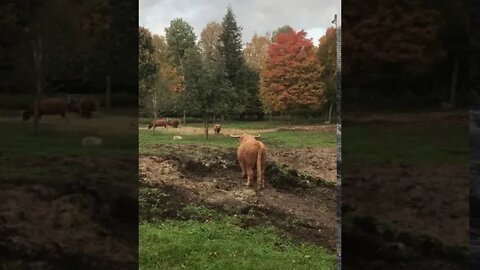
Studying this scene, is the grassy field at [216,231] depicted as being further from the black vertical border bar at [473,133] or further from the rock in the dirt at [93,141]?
the black vertical border bar at [473,133]

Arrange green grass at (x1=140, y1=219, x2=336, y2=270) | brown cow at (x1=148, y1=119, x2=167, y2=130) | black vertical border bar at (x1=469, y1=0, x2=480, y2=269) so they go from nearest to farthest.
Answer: black vertical border bar at (x1=469, y1=0, x2=480, y2=269) < green grass at (x1=140, y1=219, x2=336, y2=270) < brown cow at (x1=148, y1=119, x2=167, y2=130)

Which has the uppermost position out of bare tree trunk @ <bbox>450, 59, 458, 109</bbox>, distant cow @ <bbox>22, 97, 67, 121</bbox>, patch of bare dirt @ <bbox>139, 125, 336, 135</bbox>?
bare tree trunk @ <bbox>450, 59, 458, 109</bbox>

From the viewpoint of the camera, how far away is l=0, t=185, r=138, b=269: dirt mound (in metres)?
3.97

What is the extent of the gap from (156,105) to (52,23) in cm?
96

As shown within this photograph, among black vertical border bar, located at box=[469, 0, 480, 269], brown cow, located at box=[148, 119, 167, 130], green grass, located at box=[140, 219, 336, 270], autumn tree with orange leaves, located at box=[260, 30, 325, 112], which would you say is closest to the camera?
black vertical border bar, located at box=[469, 0, 480, 269]

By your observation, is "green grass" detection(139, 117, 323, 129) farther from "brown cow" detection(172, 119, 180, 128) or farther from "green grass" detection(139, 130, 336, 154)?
"brown cow" detection(172, 119, 180, 128)

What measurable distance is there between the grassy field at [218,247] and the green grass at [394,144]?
850 millimetres

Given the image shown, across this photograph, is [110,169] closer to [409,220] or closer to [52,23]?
[52,23]

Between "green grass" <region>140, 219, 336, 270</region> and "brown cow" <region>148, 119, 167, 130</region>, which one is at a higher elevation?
"brown cow" <region>148, 119, 167, 130</region>

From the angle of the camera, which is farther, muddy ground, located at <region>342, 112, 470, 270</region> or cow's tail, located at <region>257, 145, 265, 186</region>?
cow's tail, located at <region>257, 145, 265, 186</region>

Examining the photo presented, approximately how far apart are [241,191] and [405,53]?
5.10 feet

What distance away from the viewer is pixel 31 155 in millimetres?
4008

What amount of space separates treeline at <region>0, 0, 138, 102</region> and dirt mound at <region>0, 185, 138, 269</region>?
Answer: 2.41 feet

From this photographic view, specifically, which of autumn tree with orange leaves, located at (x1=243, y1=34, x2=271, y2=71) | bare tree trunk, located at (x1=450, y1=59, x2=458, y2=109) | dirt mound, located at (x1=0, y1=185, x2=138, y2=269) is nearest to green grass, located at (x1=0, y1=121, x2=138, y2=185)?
dirt mound, located at (x1=0, y1=185, x2=138, y2=269)
